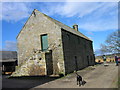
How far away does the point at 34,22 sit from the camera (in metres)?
18.8

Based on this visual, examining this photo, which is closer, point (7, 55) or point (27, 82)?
point (27, 82)

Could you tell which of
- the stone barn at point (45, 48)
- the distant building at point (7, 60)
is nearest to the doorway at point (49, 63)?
the stone barn at point (45, 48)

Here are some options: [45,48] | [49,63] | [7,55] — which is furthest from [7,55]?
[49,63]

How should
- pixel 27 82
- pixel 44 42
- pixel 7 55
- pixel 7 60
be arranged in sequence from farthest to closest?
pixel 7 55 < pixel 7 60 < pixel 44 42 < pixel 27 82

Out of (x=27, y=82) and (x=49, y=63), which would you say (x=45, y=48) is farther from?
(x=27, y=82)

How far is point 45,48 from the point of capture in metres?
17.7

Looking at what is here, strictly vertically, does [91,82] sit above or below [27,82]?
above

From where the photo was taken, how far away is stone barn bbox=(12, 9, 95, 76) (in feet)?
49.3

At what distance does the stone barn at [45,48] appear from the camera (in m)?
15.0

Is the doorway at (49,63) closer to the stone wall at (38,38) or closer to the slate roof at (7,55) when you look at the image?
the stone wall at (38,38)

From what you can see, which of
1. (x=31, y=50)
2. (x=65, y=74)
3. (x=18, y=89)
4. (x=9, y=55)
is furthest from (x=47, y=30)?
(x=9, y=55)

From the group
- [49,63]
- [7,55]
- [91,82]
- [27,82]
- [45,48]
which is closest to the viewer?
[91,82]

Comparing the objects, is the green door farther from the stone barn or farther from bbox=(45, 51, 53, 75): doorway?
bbox=(45, 51, 53, 75): doorway

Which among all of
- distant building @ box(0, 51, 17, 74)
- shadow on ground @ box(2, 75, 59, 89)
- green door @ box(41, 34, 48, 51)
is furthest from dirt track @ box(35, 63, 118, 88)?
distant building @ box(0, 51, 17, 74)
